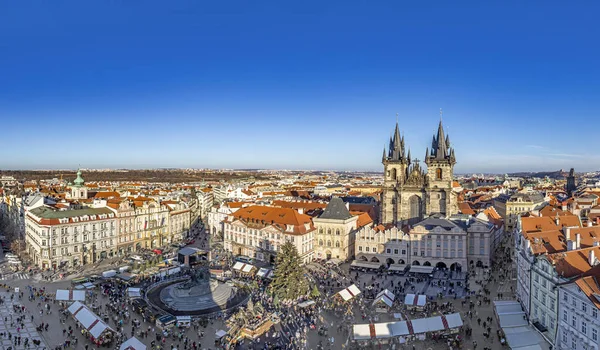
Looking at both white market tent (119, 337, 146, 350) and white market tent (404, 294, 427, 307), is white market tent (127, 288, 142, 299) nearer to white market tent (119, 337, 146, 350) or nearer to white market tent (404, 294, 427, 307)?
white market tent (119, 337, 146, 350)

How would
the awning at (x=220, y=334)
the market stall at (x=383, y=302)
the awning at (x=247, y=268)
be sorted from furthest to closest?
the awning at (x=247, y=268)
the market stall at (x=383, y=302)
the awning at (x=220, y=334)

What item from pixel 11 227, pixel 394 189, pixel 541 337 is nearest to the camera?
pixel 541 337

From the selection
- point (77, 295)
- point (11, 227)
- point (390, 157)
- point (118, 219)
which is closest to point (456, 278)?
point (390, 157)

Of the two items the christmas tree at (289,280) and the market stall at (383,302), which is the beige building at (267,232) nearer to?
the christmas tree at (289,280)

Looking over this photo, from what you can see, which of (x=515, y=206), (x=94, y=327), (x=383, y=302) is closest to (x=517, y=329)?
(x=383, y=302)

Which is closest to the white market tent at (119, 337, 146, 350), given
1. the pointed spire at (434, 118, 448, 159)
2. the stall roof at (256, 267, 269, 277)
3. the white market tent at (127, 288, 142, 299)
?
the white market tent at (127, 288, 142, 299)

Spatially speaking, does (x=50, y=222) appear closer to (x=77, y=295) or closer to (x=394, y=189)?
(x=77, y=295)

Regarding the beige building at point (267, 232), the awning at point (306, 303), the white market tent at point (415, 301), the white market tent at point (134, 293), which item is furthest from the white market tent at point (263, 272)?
the white market tent at point (415, 301)
